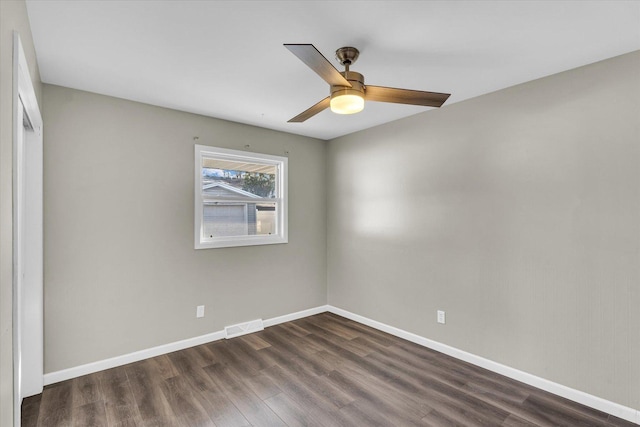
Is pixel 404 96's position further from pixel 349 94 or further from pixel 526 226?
pixel 526 226

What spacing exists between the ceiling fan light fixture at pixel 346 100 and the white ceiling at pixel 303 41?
0.39 m

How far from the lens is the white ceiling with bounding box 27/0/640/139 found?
1.69m

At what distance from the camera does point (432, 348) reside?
3246mm

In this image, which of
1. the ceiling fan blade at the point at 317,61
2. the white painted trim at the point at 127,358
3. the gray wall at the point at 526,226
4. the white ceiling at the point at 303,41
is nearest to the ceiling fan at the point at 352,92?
the ceiling fan blade at the point at 317,61

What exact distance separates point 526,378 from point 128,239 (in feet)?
12.3

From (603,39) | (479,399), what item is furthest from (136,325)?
(603,39)

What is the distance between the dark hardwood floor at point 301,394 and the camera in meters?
2.16

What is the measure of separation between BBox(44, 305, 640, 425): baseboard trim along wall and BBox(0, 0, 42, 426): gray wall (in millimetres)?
1503

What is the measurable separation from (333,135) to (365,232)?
1.42m

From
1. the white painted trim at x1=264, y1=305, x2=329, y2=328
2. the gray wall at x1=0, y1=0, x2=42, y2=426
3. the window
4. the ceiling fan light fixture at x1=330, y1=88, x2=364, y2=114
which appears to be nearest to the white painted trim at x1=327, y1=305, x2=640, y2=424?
the white painted trim at x1=264, y1=305, x2=329, y2=328

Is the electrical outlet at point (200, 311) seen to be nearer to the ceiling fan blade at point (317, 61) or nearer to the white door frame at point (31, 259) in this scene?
the white door frame at point (31, 259)

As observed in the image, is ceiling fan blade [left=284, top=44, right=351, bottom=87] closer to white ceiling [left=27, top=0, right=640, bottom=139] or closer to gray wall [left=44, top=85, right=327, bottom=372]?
white ceiling [left=27, top=0, right=640, bottom=139]
